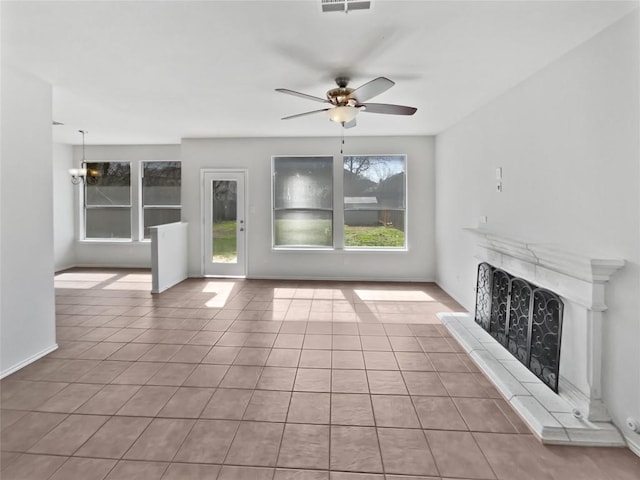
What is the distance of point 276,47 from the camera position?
2.55 meters

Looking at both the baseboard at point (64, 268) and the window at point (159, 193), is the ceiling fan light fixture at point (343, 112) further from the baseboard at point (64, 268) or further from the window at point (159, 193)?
the baseboard at point (64, 268)

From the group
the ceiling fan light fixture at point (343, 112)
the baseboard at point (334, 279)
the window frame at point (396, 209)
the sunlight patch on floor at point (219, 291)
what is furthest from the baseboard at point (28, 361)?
the window frame at point (396, 209)

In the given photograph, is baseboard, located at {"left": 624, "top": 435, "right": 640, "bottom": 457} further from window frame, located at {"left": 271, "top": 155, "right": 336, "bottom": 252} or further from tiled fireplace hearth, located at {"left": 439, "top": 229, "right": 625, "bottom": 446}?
window frame, located at {"left": 271, "top": 155, "right": 336, "bottom": 252}

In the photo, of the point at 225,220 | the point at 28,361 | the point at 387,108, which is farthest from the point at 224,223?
the point at 387,108

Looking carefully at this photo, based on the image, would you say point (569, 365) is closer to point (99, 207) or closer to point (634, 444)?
point (634, 444)

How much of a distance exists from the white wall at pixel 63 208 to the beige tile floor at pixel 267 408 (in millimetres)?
3568

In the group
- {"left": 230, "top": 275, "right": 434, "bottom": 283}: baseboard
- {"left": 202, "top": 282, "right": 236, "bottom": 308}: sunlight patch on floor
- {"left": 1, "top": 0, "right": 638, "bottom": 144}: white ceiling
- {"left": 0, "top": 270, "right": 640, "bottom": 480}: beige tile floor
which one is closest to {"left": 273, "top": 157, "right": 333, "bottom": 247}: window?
{"left": 230, "top": 275, "right": 434, "bottom": 283}: baseboard

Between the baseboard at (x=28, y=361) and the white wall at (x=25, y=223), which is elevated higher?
the white wall at (x=25, y=223)

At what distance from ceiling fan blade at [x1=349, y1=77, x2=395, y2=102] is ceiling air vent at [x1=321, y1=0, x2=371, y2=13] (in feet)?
1.85

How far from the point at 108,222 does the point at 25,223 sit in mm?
4678

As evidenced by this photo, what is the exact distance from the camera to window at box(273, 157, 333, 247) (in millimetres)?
6145

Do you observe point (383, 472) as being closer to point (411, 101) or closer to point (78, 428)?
point (78, 428)

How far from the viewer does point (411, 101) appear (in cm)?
389

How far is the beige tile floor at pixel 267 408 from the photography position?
5.89ft
